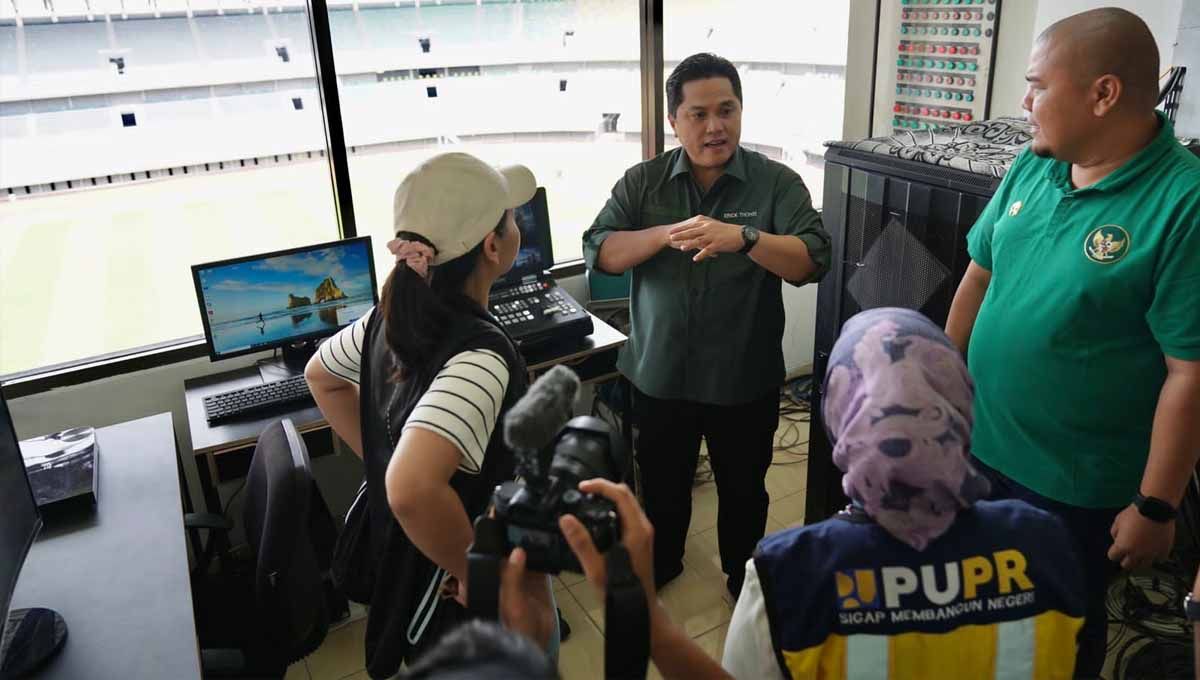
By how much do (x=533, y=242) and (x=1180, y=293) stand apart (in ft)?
6.54

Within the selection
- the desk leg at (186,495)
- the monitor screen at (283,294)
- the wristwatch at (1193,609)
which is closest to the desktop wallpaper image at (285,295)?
the monitor screen at (283,294)

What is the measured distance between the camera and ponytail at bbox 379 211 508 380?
120 centimetres

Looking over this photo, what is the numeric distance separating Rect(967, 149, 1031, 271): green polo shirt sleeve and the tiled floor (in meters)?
1.13

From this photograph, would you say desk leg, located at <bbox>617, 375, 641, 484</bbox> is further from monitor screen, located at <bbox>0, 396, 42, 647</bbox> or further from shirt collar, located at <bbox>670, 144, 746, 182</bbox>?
monitor screen, located at <bbox>0, 396, 42, 647</bbox>

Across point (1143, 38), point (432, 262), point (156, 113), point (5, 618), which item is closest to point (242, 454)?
point (5, 618)

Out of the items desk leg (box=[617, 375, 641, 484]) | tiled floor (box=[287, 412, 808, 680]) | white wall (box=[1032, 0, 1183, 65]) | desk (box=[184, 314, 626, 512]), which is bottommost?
tiled floor (box=[287, 412, 808, 680])

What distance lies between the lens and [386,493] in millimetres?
1250

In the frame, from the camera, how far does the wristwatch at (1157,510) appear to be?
4.54 feet

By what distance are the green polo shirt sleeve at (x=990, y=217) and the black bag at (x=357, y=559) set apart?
1338mm

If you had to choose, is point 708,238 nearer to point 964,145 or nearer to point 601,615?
point 964,145

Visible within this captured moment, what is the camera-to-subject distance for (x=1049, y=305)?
4.79 feet

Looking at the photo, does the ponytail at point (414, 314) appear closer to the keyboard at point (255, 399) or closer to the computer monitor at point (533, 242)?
the keyboard at point (255, 399)

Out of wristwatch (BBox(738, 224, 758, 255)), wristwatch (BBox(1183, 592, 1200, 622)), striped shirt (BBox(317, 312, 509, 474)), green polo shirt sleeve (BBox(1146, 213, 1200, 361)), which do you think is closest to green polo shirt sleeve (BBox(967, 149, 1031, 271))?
green polo shirt sleeve (BBox(1146, 213, 1200, 361))

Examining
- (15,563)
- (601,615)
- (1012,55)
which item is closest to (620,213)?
(601,615)
